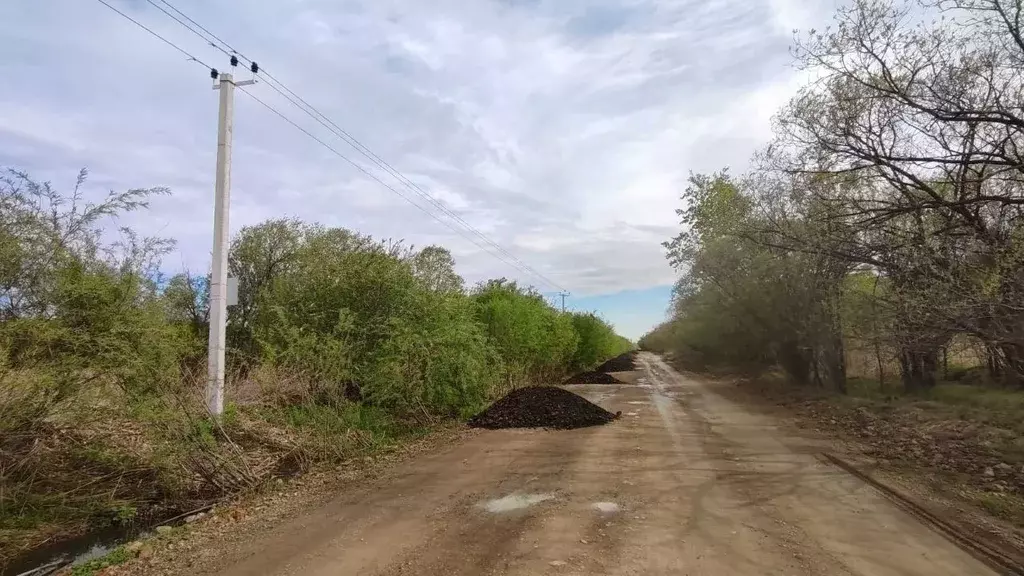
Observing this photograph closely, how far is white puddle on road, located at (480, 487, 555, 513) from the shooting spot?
6.57 m

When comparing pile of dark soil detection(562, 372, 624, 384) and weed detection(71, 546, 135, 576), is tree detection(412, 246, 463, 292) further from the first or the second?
pile of dark soil detection(562, 372, 624, 384)

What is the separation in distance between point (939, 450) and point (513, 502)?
25.2 feet

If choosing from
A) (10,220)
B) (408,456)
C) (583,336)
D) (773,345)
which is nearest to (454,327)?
(408,456)

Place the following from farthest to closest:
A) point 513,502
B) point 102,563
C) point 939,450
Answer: point 939,450 → point 513,502 → point 102,563

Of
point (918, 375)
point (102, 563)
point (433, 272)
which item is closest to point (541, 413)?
point (433, 272)

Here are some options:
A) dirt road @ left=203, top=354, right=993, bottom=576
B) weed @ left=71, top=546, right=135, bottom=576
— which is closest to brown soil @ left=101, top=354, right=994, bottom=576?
dirt road @ left=203, top=354, right=993, bottom=576

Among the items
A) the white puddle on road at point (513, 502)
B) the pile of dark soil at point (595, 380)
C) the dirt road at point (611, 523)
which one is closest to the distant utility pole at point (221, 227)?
the dirt road at point (611, 523)

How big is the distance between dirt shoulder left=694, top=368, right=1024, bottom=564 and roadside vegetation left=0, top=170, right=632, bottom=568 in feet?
26.5

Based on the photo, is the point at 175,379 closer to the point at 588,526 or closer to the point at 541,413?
the point at 588,526

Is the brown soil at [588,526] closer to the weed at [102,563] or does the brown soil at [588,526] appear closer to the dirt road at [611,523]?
the dirt road at [611,523]

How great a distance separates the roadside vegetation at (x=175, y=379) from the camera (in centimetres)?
656

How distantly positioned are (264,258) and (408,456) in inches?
688

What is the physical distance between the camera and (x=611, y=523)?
5.92m

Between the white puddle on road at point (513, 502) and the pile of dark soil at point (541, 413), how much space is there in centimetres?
570
